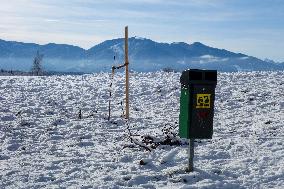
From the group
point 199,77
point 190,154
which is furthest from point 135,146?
point 199,77

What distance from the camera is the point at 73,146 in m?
9.45

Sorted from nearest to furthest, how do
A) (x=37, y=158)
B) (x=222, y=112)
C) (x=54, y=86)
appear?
(x=37, y=158) → (x=222, y=112) → (x=54, y=86)

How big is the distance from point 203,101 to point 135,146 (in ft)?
7.90

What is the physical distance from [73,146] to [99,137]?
37.6 inches

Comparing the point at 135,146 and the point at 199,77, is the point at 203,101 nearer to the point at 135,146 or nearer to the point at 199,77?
the point at 199,77

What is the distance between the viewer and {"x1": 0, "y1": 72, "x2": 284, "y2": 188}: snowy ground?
23.0ft

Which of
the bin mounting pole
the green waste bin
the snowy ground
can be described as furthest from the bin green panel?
the snowy ground

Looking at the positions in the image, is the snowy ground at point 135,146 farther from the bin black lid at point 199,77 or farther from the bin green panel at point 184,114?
the bin black lid at point 199,77

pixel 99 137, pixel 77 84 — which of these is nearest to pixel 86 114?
pixel 99 137

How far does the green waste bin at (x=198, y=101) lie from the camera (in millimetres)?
6992

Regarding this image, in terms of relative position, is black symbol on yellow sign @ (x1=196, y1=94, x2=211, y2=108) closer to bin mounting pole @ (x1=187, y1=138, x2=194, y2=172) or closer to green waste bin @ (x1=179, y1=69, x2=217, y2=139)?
green waste bin @ (x1=179, y1=69, x2=217, y2=139)

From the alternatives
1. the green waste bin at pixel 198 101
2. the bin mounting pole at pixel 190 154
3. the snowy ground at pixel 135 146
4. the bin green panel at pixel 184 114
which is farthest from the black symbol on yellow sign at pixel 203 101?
the snowy ground at pixel 135 146

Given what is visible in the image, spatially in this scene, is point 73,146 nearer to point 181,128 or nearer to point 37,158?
point 37,158

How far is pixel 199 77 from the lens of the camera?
7.01 m
